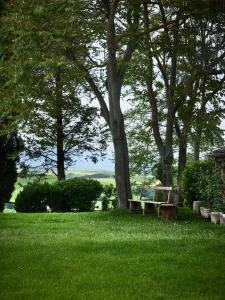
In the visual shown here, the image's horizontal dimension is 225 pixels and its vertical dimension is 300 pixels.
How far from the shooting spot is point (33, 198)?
2564 centimetres

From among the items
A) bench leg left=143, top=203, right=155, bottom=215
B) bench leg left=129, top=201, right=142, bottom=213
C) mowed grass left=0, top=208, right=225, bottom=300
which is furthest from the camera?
bench leg left=129, top=201, right=142, bottom=213

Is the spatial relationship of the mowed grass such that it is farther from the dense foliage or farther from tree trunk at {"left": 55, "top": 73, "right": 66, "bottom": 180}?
tree trunk at {"left": 55, "top": 73, "right": 66, "bottom": 180}

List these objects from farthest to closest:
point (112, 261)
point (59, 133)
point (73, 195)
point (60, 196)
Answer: point (59, 133), point (73, 195), point (60, 196), point (112, 261)

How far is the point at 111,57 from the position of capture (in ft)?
72.4

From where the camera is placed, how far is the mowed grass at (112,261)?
7836 mm

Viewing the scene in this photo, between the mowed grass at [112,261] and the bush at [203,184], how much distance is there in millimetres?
2282

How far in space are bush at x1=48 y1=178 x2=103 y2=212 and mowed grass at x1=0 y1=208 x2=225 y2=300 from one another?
9.28 m

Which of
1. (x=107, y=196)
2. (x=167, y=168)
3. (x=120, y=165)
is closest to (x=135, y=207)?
(x=120, y=165)

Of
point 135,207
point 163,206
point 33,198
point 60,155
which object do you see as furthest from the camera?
point 60,155

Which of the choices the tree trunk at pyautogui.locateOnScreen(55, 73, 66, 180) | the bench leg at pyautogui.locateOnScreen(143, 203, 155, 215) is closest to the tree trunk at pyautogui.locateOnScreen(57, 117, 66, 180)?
the tree trunk at pyautogui.locateOnScreen(55, 73, 66, 180)

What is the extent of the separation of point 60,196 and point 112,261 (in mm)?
16129

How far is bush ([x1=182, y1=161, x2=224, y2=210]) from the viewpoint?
18519 millimetres

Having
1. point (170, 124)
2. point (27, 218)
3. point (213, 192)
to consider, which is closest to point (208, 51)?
point (170, 124)

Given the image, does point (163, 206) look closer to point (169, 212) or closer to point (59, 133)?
point (169, 212)
